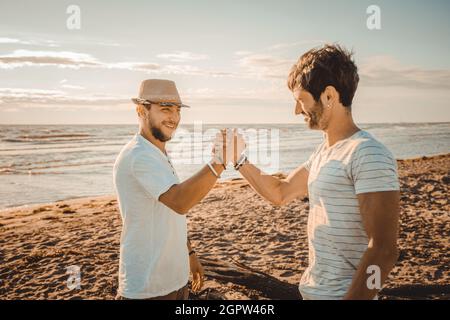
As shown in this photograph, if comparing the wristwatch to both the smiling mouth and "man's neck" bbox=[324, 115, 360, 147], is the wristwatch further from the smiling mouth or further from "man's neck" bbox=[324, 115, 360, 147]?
"man's neck" bbox=[324, 115, 360, 147]

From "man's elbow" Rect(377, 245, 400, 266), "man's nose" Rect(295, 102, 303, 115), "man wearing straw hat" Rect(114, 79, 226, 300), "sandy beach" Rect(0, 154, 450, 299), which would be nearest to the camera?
"man's elbow" Rect(377, 245, 400, 266)

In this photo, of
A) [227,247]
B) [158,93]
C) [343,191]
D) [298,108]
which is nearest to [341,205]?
[343,191]

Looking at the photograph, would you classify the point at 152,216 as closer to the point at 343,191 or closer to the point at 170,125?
the point at 170,125

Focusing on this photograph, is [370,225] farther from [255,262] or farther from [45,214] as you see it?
[45,214]

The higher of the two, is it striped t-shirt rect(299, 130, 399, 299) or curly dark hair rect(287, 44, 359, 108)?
curly dark hair rect(287, 44, 359, 108)

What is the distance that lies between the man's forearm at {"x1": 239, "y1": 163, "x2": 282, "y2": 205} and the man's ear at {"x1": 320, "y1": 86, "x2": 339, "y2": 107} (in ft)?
3.31

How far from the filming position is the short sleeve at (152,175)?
8.96 ft

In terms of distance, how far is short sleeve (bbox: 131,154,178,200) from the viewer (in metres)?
2.73

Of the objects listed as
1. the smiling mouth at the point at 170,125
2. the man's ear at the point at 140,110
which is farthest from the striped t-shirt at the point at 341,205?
the man's ear at the point at 140,110

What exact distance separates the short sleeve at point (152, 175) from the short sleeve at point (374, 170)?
1308 mm

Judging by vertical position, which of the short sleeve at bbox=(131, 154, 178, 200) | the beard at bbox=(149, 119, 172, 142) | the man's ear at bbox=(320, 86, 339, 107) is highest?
the man's ear at bbox=(320, 86, 339, 107)

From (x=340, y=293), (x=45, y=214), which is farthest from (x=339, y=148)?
(x=45, y=214)

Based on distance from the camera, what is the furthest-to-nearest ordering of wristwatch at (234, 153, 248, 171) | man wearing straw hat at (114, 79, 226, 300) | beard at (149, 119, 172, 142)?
wristwatch at (234, 153, 248, 171)
beard at (149, 119, 172, 142)
man wearing straw hat at (114, 79, 226, 300)

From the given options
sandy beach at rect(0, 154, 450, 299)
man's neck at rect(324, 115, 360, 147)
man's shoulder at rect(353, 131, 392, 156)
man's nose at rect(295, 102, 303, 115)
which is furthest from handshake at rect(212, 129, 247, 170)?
sandy beach at rect(0, 154, 450, 299)
